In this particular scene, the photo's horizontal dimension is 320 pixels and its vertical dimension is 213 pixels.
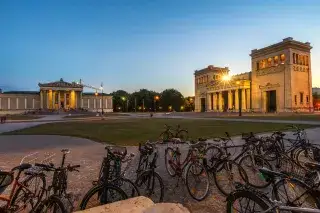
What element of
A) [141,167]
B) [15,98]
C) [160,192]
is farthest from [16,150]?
[15,98]

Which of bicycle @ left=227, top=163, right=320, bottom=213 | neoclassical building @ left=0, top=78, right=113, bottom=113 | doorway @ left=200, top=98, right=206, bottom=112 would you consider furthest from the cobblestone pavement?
neoclassical building @ left=0, top=78, right=113, bottom=113

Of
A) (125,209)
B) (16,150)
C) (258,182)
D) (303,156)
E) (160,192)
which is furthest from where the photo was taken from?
(16,150)

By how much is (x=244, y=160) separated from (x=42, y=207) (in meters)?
5.04

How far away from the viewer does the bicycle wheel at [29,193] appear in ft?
16.2

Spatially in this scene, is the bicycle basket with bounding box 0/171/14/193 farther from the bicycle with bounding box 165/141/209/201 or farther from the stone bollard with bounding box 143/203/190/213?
the bicycle with bounding box 165/141/209/201

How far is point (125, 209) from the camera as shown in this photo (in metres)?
3.96

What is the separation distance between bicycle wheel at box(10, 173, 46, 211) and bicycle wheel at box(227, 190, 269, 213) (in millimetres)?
3561

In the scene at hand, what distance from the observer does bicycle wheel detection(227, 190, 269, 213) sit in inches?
139

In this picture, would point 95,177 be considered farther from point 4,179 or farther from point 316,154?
point 316,154

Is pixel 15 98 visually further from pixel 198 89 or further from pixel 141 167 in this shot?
pixel 141 167

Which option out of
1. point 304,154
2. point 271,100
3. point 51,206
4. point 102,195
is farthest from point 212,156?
point 271,100

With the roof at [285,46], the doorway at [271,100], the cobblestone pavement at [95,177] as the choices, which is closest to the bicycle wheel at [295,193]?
the cobblestone pavement at [95,177]

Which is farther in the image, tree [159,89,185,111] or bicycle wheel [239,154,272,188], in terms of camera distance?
tree [159,89,185,111]

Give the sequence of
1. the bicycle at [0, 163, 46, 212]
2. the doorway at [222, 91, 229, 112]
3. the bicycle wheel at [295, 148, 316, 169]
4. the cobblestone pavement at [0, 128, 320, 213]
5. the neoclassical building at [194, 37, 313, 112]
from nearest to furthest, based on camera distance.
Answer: the bicycle at [0, 163, 46, 212] < the cobblestone pavement at [0, 128, 320, 213] < the bicycle wheel at [295, 148, 316, 169] < the neoclassical building at [194, 37, 313, 112] < the doorway at [222, 91, 229, 112]
